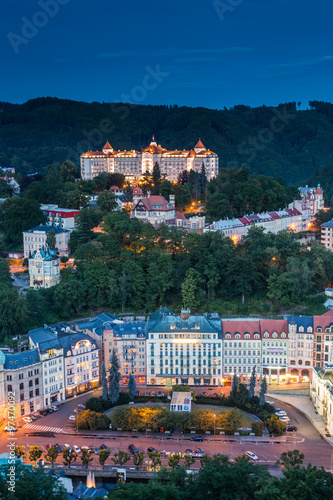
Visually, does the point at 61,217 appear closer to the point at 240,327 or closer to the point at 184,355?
the point at 184,355

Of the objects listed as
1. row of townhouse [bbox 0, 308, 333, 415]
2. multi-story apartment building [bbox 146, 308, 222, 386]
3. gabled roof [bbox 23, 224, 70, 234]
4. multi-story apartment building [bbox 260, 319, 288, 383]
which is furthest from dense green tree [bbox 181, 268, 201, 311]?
gabled roof [bbox 23, 224, 70, 234]

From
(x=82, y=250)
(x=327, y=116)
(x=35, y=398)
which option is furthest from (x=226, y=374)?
(x=327, y=116)

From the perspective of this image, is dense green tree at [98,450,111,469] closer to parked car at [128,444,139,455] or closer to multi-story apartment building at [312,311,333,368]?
parked car at [128,444,139,455]

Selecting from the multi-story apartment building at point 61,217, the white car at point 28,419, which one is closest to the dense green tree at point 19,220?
the multi-story apartment building at point 61,217

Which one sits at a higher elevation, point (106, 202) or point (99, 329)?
point (106, 202)

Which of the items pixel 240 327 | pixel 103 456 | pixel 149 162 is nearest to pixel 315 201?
pixel 149 162
